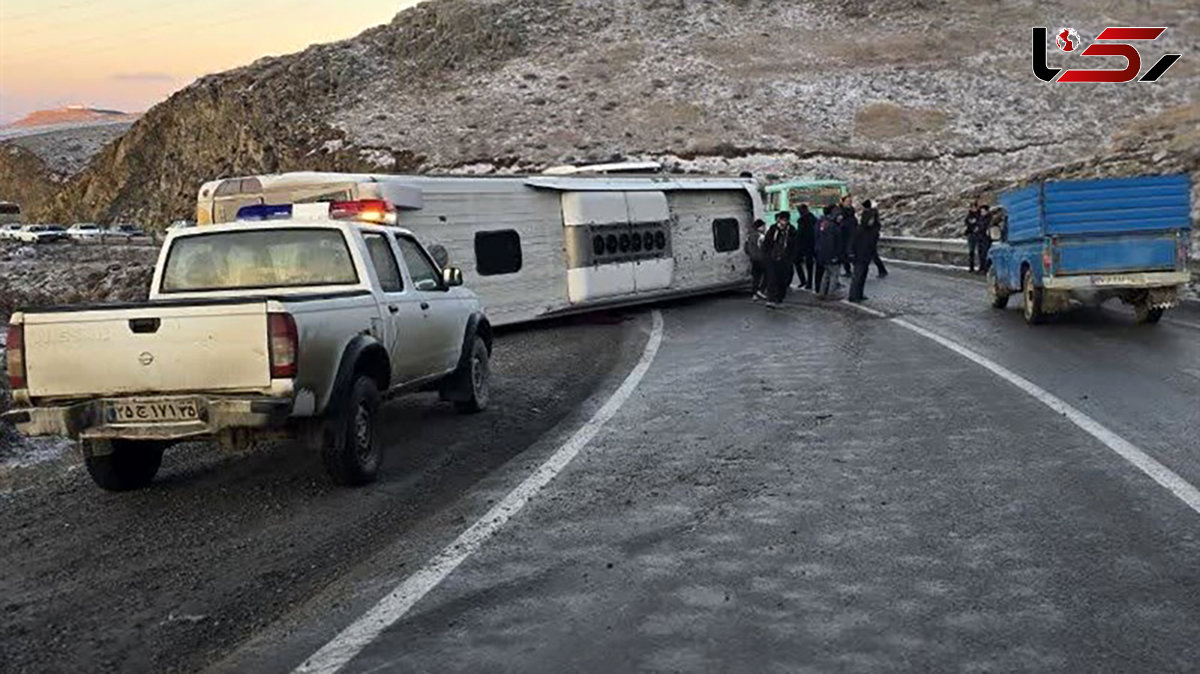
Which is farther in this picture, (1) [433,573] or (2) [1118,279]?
(2) [1118,279]

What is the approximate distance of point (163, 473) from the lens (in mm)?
8438

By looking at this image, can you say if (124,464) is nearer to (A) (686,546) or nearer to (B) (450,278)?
(B) (450,278)

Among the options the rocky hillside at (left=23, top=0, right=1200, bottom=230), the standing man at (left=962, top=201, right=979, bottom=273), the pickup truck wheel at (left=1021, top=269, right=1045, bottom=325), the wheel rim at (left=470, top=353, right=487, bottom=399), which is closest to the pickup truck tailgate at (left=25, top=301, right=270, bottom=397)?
the wheel rim at (left=470, top=353, right=487, bottom=399)

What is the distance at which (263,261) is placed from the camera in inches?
347

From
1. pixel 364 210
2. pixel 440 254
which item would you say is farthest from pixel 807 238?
pixel 364 210

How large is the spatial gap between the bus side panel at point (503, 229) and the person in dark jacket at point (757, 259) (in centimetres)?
457

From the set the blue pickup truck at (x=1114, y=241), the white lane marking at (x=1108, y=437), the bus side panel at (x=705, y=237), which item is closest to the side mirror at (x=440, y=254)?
the white lane marking at (x=1108, y=437)

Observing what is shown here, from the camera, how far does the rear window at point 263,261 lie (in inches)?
346

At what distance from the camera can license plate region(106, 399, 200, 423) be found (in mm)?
6953

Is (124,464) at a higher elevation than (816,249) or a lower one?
lower

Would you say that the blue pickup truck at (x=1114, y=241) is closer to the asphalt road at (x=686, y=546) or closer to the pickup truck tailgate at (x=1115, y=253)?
the pickup truck tailgate at (x=1115, y=253)

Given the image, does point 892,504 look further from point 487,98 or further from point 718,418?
point 487,98

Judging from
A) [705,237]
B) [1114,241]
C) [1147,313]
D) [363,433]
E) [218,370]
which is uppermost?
[705,237]

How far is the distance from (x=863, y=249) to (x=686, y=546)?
609 inches
